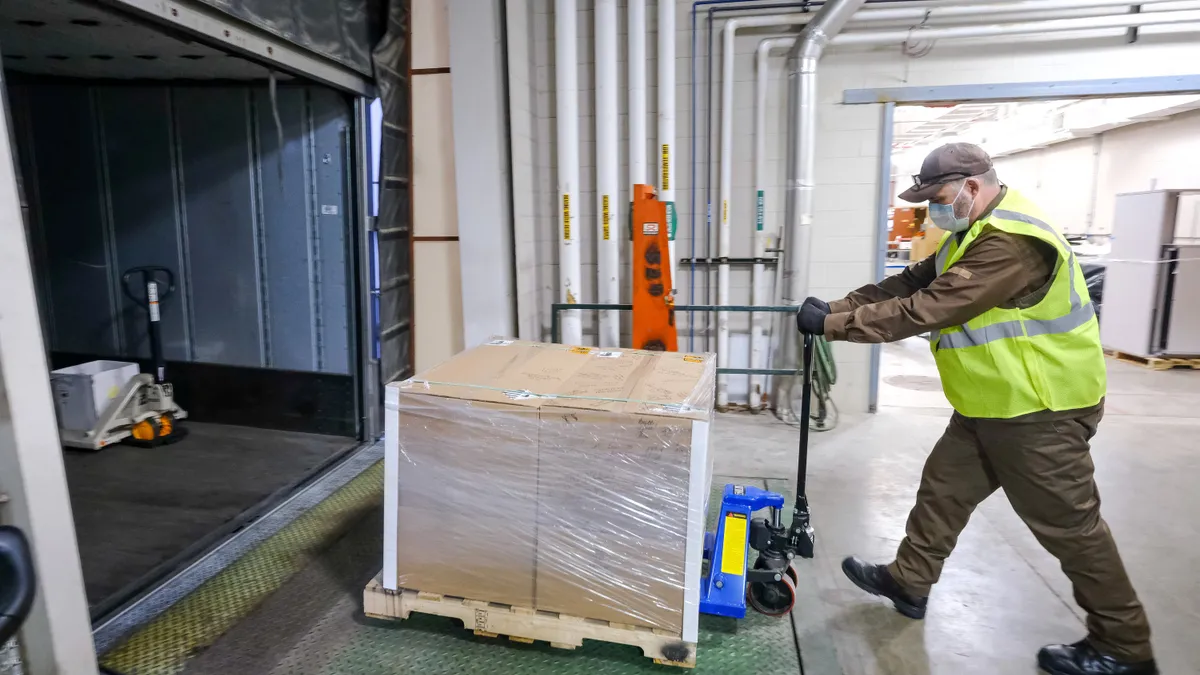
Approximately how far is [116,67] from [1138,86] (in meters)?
6.33

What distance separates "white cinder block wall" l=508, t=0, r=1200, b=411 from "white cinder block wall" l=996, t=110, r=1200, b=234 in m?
3.76

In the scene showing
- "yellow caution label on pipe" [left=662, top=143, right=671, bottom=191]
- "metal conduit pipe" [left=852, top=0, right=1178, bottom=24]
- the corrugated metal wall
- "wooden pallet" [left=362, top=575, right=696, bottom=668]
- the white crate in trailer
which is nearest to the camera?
"wooden pallet" [left=362, top=575, right=696, bottom=668]

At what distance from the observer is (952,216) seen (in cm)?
209

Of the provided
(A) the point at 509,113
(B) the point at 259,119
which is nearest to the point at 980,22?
(A) the point at 509,113

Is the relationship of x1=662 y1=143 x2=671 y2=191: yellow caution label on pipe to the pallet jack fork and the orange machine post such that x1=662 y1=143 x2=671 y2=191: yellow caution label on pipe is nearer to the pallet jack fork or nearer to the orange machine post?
the orange machine post

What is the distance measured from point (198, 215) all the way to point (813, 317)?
13.3ft

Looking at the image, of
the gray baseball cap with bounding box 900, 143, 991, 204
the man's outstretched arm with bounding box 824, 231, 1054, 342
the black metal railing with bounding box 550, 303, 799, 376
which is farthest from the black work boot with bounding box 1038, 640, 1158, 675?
the black metal railing with bounding box 550, 303, 799, 376

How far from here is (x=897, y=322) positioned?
198cm

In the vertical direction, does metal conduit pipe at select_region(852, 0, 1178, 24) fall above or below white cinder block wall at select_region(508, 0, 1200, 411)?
above

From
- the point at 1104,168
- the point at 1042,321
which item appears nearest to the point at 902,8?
the point at 1042,321

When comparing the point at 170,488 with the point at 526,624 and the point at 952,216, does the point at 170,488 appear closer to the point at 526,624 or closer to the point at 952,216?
the point at 526,624

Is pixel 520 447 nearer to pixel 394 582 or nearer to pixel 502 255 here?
pixel 394 582

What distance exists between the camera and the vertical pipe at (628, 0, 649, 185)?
13.7ft

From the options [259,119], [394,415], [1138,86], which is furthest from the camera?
[1138,86]
